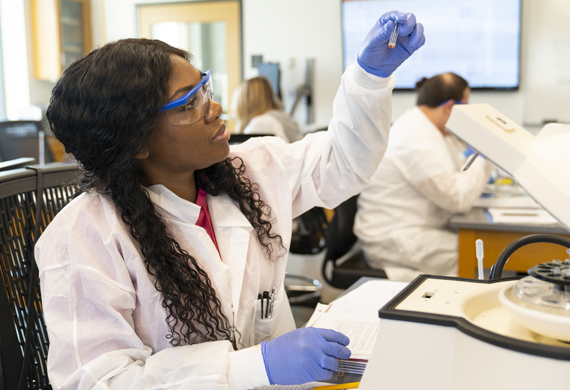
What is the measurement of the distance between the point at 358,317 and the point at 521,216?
1.18m

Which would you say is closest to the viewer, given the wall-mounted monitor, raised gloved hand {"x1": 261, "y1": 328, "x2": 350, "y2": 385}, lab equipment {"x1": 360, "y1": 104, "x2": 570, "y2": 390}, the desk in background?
lab equipment {"x1": 360, "y1": 104, "x2": 570, "y2": 390}

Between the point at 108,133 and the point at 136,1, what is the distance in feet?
15.4

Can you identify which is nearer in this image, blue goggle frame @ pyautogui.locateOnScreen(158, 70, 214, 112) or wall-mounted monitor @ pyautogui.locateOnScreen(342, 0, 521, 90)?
blue goggle frame @ pyautogui.locateOnScreen(158, 70, 214, 112)

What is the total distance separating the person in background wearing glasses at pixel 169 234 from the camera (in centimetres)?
81

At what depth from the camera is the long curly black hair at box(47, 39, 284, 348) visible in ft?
2.87

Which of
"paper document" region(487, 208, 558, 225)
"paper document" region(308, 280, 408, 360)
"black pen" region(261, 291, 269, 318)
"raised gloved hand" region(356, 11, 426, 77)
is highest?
"raised gloved hand" region(356, 11, 426, 77)

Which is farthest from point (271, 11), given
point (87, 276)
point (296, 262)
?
point (87, 276)

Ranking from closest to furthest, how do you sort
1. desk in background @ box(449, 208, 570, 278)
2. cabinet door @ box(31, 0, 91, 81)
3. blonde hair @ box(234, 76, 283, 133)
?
desk in background @ box(449, 208, 570, 278) < blonde hair @ box(234, 76, 283, 133) < cabinet door @ box(31, 0, 91, 81)

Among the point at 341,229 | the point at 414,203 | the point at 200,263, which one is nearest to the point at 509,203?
the point at 414,203

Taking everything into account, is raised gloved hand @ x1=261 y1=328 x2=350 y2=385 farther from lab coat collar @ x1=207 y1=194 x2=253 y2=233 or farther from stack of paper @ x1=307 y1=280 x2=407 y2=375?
lab coat collar @ x1=207 y1=194 x2=253 y2=233

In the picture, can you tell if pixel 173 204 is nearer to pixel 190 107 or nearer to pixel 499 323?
pixel 190 107

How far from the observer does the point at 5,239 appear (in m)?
0.99

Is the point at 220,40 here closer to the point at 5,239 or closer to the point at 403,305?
the point at 5,239

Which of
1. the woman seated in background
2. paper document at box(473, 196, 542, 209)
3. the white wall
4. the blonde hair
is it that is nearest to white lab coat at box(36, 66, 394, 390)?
paper document at box(473, 196, 542, 209)
